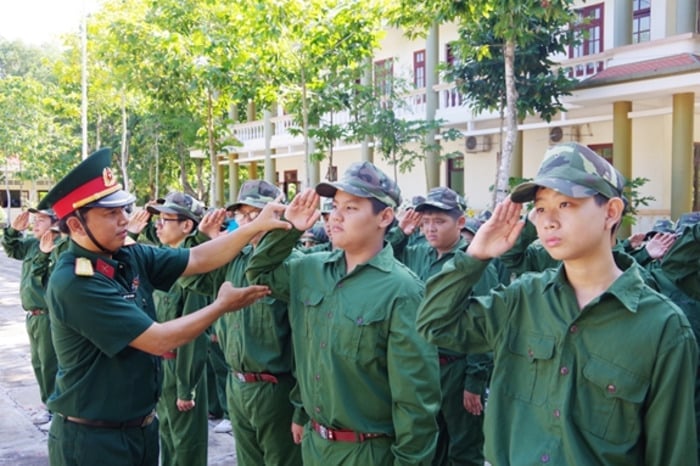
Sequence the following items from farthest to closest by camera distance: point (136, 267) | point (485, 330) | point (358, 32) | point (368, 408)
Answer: point (358, 32) → point (136, 267) → point (368, 408) → point (485, 330)

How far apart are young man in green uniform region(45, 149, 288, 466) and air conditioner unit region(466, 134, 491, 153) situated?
14393 millimetres

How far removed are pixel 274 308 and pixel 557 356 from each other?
2.24m

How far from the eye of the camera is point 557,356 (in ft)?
6.86

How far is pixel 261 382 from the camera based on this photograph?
3945 millimetres

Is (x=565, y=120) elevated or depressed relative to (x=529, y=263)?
elevated

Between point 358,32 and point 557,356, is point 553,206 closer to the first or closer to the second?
point 557,356

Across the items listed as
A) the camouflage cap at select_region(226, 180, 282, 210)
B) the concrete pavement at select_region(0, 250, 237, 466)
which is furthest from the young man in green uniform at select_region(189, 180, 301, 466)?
the concrete pavement at select_region(0, 250, 237, 466)

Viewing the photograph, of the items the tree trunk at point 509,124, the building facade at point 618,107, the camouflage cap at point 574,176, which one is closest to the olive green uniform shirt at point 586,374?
the camouflage cap at point 574,176

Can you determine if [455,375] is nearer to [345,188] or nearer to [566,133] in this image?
[345,188]

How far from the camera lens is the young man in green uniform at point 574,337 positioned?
1938 millimetres

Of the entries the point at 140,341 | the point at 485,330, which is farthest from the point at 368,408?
the point at 140,341

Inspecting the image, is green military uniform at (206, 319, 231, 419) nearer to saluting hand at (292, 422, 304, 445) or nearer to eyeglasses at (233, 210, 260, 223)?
eyeglasses at (233, 210, 260, 223)

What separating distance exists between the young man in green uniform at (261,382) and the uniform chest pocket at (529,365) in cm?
195

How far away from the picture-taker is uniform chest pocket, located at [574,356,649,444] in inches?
76.7
